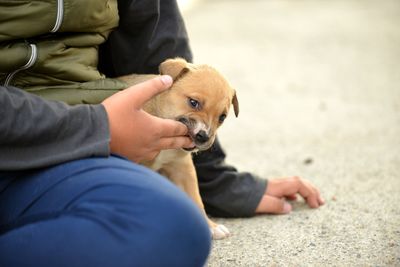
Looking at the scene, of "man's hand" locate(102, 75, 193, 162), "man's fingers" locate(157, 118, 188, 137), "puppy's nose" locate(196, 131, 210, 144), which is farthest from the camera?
"puppy's nose" locate(196, 131, 210, 144)

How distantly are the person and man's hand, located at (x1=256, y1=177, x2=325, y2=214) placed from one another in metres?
0.67

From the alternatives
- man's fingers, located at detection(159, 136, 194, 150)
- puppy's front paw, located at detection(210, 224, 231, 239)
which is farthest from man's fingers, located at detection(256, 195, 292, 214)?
man's fingers, located at detection(159, 136, 194, 150)

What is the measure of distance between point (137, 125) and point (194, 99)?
15.5 inches

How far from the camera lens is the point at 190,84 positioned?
203 centimetres

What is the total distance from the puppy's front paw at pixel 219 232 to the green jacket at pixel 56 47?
66 cm

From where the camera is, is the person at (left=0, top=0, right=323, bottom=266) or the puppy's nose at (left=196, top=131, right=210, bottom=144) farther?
the puppy's nose at (left=196, top=131, right=210, bottom=144)

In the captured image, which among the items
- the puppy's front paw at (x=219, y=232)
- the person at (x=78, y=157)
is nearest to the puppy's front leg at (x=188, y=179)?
the puppy's front paw at (x=219, y=232)

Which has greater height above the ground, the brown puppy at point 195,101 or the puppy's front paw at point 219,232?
the brown puppy at point 195,101

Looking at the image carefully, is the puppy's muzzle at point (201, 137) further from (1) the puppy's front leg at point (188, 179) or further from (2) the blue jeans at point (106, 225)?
(2) the blue jeans at point (106, 225)

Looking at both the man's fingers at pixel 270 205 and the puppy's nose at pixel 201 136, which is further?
the man's fingers at pixel 270 205

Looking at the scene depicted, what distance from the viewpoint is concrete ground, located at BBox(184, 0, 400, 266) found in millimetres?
2123

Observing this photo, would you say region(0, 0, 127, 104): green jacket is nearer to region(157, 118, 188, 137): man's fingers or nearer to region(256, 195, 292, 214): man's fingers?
region(157, 118, 188, 137): man's fingers

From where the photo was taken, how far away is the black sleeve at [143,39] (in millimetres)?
2113

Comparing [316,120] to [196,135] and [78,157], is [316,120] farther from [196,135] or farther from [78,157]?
[78,157]
